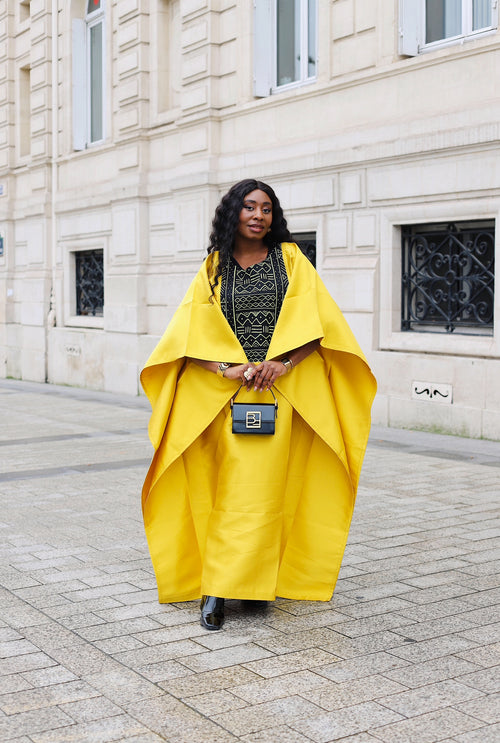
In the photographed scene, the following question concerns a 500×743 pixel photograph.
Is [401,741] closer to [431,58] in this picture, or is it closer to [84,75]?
[431,58]

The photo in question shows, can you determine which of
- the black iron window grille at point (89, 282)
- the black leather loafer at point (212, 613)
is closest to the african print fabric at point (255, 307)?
the black leather loafer at point (212, 613)

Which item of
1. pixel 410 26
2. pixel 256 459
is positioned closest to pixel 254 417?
pixel 256 459

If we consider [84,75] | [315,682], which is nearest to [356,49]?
[84,75]

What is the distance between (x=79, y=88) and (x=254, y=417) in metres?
14.5

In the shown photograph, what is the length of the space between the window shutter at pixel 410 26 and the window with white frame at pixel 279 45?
6.96ft

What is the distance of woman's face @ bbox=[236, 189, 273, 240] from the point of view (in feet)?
14.3

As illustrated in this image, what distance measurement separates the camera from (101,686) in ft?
11.7

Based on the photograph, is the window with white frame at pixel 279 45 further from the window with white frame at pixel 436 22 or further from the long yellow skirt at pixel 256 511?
the long yellow skirt at pixel 256 511

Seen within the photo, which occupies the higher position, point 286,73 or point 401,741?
point 286,73

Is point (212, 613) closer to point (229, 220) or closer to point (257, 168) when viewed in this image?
point (229, 220)

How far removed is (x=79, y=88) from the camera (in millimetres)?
17406

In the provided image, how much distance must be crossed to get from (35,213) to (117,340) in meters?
4.11

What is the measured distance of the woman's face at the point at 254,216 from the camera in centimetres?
436

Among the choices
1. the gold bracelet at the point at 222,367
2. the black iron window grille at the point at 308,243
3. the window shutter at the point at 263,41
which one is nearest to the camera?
the gold bracelet at the point at 222,367
